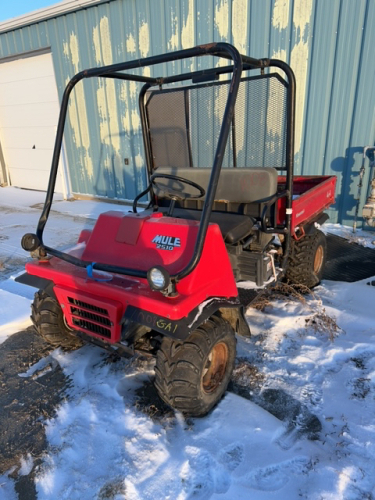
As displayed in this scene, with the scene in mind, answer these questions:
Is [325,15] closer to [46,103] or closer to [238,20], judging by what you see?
[238,20]

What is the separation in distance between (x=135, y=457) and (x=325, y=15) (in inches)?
223

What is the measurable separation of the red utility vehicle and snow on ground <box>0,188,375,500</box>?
0.21m

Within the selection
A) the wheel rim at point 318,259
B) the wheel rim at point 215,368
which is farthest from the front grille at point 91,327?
the wheel rim at point 318,259

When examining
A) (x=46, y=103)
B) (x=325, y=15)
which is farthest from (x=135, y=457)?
(x=46, y=103)

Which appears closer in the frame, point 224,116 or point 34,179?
point 224,116

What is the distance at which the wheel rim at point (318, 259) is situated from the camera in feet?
11.8

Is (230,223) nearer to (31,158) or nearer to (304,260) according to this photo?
(304,260)

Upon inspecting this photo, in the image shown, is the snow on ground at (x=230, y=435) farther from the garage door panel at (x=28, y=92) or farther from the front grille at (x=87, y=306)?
the garage door panel at (x=28, y=92)

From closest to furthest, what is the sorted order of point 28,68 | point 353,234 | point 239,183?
point 239,183 < point 353,234 < point 28,68

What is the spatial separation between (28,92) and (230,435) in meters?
9.43

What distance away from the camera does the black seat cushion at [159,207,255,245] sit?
2.38 meters

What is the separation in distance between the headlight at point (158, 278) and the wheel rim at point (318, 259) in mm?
2338

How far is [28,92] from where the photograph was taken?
880 centimetres

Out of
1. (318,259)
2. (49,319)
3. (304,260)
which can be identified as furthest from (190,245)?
(318,259)
